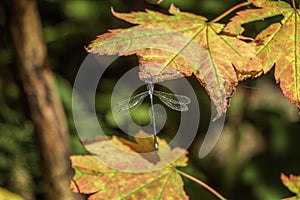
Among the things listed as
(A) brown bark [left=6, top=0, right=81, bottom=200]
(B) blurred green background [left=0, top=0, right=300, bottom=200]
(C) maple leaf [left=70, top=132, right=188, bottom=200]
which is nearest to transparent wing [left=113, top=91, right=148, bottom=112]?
(C) maple leaf [left=70, top=132, right=188, bottom=200]

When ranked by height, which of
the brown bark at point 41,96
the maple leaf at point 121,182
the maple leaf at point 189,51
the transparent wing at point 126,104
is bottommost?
the maple leaf at point 121,182

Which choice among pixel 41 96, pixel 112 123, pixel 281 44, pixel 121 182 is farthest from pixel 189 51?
pixel 112 123

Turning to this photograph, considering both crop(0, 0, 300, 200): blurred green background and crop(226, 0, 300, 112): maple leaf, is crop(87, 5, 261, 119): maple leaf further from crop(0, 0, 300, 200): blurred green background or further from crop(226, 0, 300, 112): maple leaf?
crop(0, 0, 300, 200): blurred green background

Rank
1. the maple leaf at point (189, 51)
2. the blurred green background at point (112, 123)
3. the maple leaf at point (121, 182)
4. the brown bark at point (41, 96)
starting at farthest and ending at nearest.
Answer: the blurred green background at point (112, 123) → the brown bark at point (41, 96) → the maple leaf at point (121, 182) → the maple leaf at point (189, 51)

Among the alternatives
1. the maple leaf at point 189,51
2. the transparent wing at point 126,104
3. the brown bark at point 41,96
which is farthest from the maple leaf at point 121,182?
the brown bark at point 41,96

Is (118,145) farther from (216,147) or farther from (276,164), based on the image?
(216,147)

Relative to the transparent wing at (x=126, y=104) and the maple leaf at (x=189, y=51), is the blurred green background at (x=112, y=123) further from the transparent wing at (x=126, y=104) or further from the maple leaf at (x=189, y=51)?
the maple leaf at (x=189, y=51)

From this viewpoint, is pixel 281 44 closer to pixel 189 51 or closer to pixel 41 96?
pixel 189 51
